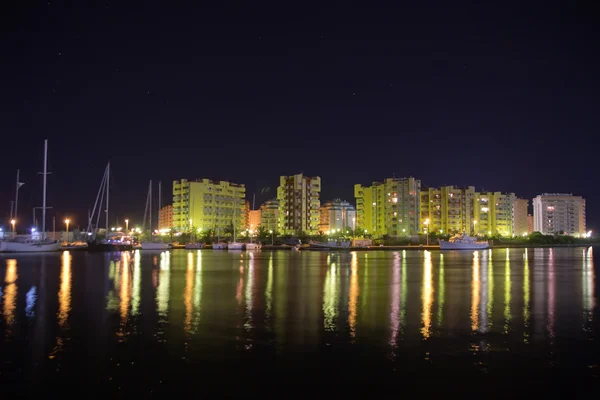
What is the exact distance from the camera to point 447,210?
149 metres

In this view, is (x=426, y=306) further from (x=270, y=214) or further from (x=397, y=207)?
(x=270, y=214)

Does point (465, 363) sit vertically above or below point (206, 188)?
below

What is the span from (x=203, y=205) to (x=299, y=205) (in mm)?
26295

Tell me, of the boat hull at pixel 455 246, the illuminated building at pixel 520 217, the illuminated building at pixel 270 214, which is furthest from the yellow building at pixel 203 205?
the illuminated building at pixel 520 217

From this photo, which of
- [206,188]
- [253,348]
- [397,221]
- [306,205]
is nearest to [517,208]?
[397,221]

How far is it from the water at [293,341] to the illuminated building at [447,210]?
129706 millimetres

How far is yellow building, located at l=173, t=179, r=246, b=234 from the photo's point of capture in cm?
14312

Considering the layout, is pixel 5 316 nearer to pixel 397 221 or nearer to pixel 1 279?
pixel 1 279

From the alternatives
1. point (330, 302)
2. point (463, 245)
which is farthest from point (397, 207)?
point (330, 302)

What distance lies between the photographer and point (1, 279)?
94.5ft

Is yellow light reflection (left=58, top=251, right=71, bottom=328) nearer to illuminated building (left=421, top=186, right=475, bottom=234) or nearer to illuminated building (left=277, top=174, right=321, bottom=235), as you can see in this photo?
illuminated building (left=277, top=174, right=321, bottom=235)

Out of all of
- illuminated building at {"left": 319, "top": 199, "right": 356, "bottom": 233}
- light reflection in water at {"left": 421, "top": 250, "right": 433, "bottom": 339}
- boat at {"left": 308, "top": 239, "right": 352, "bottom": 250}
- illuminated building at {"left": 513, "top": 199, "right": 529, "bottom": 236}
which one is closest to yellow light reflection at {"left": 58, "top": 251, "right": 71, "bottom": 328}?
light reflection in water at {"left": 421, "top": 250, "right": 433, "bottom": 339}

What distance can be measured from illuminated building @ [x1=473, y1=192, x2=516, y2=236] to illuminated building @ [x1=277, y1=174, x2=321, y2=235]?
47.2m

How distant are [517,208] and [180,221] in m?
123
